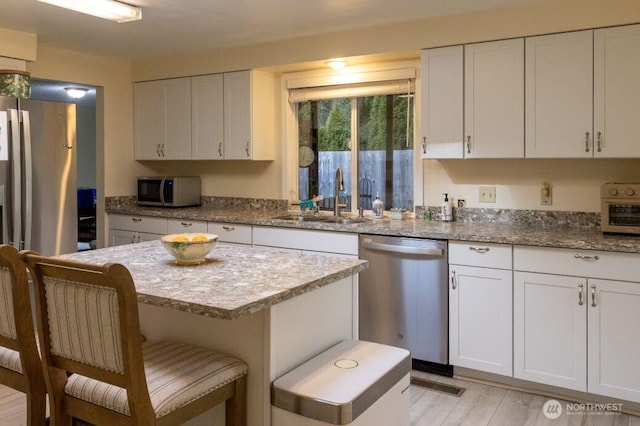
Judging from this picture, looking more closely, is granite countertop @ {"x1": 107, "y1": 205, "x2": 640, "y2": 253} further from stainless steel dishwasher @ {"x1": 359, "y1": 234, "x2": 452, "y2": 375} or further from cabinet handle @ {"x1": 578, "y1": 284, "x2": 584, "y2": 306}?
cabinet handle @ {"x1": 578, "y1": 284, "x2": 584, "y2": 306}

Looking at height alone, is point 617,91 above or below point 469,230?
above

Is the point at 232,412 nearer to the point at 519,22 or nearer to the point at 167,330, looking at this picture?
the point at 167,330

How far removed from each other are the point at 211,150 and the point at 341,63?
4.49 ft

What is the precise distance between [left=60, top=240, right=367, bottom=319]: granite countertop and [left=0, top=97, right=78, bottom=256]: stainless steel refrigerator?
4.76 feet

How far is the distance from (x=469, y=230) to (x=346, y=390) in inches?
72.8

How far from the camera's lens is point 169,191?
15.7 ft

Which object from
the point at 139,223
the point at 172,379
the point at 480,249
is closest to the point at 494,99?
the point at 480,249

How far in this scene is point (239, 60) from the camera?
14.5 ft

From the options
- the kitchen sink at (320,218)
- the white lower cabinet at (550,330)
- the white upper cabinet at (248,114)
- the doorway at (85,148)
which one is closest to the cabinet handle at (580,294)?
the white lower cabinet at (550,330)

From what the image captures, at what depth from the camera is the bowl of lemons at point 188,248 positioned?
7.08 feet

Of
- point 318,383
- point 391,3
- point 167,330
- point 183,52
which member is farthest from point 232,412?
point 183,52

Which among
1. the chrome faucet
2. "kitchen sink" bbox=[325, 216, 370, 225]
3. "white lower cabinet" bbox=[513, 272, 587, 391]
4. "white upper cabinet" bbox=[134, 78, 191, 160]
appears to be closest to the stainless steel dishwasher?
"white lower cabinet" bbox=[513, 272, 587, 391]

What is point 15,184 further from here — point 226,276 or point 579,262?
point 579,262

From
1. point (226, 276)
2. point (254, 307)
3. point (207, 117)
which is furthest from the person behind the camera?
point (207, 117)
